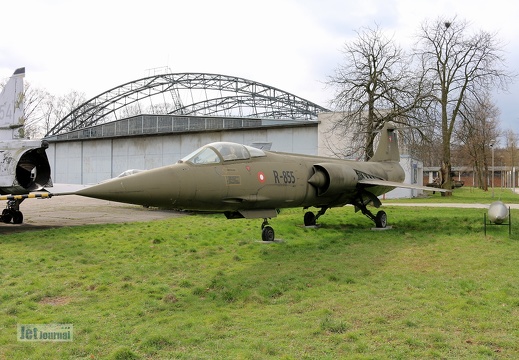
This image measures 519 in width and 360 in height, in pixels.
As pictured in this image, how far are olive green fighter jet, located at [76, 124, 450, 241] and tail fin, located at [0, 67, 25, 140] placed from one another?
29.2 ft

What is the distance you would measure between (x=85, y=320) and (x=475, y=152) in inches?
2056

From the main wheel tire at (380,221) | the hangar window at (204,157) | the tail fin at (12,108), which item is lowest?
the main wheel tire at (380,221)

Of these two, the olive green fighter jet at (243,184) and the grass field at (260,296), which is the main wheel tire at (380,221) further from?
the grass field at (260,296)

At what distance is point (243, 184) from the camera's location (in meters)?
8.51

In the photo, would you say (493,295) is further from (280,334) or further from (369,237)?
(369,237)

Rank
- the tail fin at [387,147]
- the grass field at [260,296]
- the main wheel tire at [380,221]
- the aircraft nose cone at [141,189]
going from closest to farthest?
the grass field at [260,296] → the aircraft nose cone at [141,189] → the main wheel tire at [380,221] → the tail fin at [387,147]

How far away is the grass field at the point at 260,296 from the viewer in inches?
170

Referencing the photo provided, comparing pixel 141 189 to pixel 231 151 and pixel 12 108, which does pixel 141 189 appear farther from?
pixel 12 108

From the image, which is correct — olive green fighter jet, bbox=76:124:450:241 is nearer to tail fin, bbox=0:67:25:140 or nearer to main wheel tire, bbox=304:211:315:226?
main wheel tire, bbox=304:211:315:226

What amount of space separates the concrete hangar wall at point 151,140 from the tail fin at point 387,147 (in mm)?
15778

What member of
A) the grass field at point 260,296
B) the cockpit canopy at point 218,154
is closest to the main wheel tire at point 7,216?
the grass field at point 260,296

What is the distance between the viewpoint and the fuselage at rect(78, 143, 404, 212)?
22.0ft

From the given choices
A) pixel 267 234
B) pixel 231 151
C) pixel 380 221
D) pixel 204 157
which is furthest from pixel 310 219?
pixel 204 157

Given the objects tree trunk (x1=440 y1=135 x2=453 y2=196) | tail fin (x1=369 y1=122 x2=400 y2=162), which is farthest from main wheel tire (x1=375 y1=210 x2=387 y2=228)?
tree trunk (x1=440 y1=135 x2=453 y2=196)
